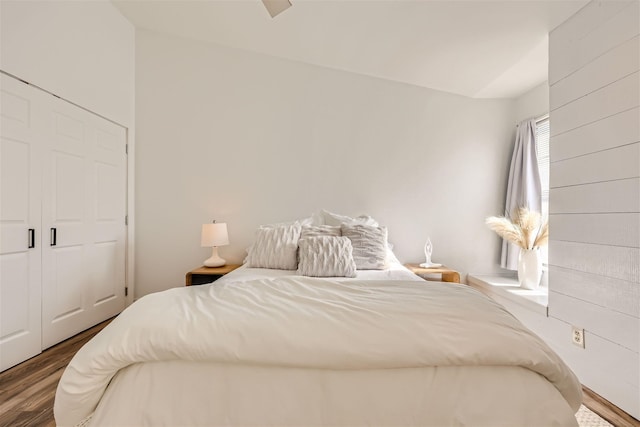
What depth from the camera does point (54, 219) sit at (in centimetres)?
238

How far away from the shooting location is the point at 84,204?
8.72 ft

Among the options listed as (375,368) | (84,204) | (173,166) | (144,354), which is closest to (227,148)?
(173,166)

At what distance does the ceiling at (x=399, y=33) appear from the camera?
2.16 meters

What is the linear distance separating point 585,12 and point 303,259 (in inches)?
96.8

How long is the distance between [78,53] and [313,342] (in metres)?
3.13

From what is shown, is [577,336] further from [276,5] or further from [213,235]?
[213,235]

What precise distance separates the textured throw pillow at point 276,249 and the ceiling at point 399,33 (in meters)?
1.81

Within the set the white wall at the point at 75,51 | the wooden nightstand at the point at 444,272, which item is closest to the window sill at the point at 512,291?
the wooden nightstand at the point at 444,272

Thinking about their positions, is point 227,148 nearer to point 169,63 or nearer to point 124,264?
point 169,63

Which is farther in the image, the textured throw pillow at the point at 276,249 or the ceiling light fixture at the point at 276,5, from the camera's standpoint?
the textured throw pillow at the point at 276,249

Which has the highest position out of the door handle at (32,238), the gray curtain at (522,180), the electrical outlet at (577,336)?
the gray curtain at (522,180)

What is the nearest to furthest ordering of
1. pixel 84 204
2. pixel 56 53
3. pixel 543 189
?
pixel 56 53 → pixel 84 204 → pixel 543 189

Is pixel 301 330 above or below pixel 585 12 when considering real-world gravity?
below

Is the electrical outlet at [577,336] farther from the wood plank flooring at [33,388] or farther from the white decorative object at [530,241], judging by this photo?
the wood plank flooring at [33,388]
